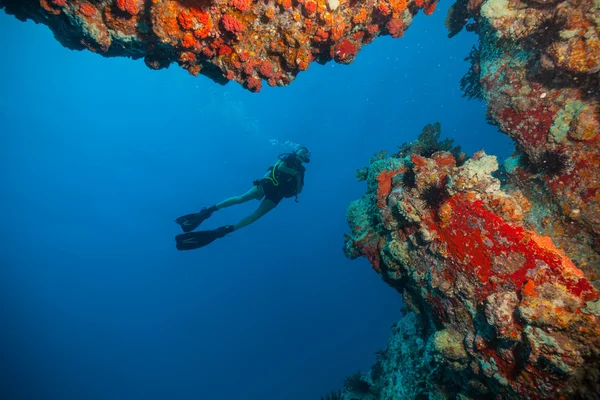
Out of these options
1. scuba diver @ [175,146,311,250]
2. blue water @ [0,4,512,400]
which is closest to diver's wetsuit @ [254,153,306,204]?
scuba diver @ [175,146,311,250]

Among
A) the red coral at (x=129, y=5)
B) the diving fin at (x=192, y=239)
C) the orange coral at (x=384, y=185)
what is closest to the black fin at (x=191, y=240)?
the diving fin at (x=192, y=239)

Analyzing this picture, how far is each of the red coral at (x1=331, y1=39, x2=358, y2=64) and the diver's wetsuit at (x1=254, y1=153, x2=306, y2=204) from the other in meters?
5.38

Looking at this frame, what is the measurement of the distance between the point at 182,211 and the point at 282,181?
3848 inches

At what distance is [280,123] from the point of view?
83.4 metres

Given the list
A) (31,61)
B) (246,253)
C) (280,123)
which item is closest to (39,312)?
(246,253)

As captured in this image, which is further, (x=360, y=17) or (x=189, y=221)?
(x=189, y=221)

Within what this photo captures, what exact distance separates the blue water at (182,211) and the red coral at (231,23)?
43838 millimetres

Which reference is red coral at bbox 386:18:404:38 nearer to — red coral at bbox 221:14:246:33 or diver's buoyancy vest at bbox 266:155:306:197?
red coral at bbox 221:14:246:33

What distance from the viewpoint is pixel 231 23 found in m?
3.94

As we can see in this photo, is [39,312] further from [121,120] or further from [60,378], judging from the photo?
[121,120]

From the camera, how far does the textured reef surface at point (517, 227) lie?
312cm

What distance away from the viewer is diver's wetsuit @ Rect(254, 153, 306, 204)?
33.5 ft

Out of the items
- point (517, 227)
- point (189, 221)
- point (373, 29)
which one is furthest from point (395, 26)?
point (189, 221)

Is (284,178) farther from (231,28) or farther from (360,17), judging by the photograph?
(231,28)
